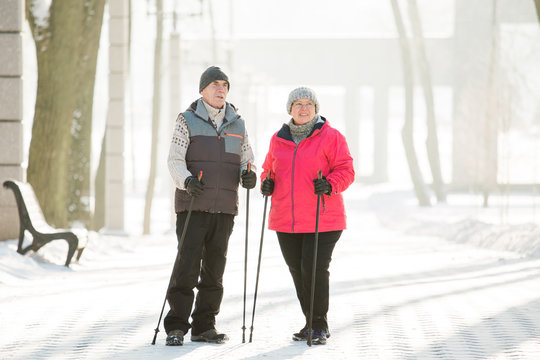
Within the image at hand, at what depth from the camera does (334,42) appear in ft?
181

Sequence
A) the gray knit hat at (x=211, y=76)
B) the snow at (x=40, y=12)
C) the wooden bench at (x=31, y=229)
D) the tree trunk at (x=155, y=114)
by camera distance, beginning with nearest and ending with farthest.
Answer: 1. the gray knit hat at (x=211, y=76)
2. the wooden bench at (x=31, y=229)
3. the snow at (x=40, y=12)
4. the tree trunk at (x=155, y=114)

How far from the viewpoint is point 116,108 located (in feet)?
57.3

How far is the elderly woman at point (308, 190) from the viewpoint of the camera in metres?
6.29

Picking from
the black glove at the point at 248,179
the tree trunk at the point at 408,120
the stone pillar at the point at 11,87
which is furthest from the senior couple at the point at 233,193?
the tree trunk at the point at 408,120

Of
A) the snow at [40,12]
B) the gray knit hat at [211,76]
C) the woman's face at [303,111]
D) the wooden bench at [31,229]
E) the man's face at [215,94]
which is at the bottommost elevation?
the wooden bench at [31,229]

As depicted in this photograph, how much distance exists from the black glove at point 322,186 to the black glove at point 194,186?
0.73m

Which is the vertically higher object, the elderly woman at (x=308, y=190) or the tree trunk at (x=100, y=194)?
the elderly woman at (x=308, y=190)

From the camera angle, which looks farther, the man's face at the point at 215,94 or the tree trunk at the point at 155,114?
the tree trunk at the point at 155,114

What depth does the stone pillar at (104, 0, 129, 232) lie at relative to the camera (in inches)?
683

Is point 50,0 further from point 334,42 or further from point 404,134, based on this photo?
point 334,42

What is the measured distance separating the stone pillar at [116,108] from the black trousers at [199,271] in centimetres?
1132

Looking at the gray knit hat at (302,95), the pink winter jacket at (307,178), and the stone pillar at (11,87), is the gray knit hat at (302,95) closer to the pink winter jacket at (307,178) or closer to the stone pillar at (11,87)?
→ the pink winter jacket at (307,178)

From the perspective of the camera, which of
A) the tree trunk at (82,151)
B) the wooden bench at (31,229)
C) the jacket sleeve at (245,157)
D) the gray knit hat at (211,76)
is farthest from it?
the tree trunk at (82,151)

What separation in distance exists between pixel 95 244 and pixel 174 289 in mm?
7838
